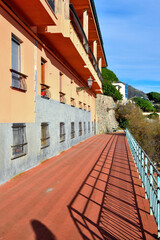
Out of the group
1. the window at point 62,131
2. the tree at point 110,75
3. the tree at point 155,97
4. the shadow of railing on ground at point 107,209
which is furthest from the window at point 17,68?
the tree at point 155,97

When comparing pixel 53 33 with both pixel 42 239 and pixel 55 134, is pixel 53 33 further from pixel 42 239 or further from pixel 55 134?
pixel 42 239

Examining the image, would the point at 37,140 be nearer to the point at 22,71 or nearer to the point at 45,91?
the point at 45,91


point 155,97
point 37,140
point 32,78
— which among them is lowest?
point 37,140

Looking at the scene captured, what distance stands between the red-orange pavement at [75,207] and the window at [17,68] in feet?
9.81

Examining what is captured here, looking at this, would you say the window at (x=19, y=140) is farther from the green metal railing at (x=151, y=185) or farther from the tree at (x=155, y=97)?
the tree at (x=155, y=97)

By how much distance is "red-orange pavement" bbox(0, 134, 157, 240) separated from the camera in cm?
343

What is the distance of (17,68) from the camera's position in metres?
6.96

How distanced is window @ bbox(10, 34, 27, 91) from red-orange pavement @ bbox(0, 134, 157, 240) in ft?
9.81

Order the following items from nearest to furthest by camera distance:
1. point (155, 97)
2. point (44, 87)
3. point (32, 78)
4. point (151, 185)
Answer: point (151, 185), point (32, 78), point (44, 87), point (155, 97)

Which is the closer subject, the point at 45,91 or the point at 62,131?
the point at 45,91

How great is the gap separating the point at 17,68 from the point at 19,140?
2.43 m

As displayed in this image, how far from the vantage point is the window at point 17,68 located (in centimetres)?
664

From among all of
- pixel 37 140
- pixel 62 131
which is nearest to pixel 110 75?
pixel 62 131

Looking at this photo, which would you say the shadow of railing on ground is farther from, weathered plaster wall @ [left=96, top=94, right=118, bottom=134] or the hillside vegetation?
weathered plaster wall @ [left=96, top=94, right=118, bottom=134]
